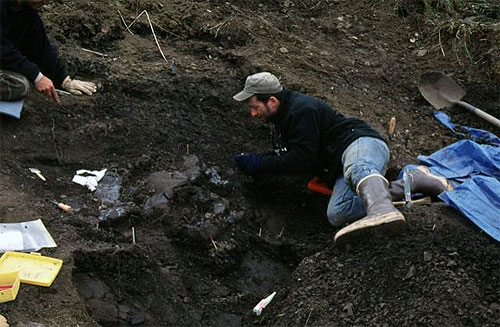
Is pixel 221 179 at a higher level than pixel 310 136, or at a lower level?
lower

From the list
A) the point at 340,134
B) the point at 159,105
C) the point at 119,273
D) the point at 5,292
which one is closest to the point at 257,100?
the point at 340,134

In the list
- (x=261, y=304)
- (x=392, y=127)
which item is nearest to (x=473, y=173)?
(x=392, y=127)

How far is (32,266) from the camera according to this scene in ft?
11.5

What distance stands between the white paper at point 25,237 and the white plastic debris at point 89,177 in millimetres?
634

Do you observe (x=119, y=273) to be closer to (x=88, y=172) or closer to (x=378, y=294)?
(x=88, y=172)

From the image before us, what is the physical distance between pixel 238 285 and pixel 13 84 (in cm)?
216

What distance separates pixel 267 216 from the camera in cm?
477

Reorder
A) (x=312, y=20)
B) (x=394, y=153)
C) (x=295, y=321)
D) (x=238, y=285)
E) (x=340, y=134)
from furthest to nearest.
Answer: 1. (x=312, y=20)
2. (x=394, y=153)
3. (x=340, y=134)
4. (x=238, y=285)
5. (x=295, y=321)

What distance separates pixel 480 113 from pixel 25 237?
4019mm

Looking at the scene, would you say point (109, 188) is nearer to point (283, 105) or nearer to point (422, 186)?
point (283, 105)

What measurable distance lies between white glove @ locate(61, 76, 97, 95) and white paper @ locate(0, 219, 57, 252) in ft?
5.36

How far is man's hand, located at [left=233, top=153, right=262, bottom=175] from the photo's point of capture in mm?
4590

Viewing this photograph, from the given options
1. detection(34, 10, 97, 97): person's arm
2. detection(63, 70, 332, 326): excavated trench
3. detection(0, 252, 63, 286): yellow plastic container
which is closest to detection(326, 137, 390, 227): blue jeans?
detection(63, 70, 332, 326): excavated trench

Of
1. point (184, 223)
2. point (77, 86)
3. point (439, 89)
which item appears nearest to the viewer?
point (184, 223)
